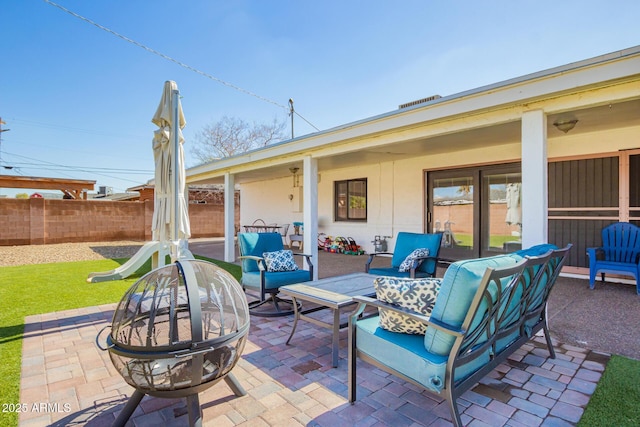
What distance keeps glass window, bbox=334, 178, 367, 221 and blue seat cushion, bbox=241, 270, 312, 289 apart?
18.0ft

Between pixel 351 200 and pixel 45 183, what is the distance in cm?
1196

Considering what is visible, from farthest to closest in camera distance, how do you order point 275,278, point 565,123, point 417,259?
point 565,123 → point 417,259 → point 275,278

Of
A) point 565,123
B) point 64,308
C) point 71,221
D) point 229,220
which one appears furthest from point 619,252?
point 71,221

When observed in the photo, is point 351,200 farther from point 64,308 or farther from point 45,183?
point 45,183

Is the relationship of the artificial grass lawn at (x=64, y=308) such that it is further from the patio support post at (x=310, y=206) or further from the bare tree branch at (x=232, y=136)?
the bare tree branch at (x=232, y=136)

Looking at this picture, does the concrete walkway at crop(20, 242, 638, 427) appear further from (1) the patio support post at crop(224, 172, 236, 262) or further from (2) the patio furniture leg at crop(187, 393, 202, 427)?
(1) the patio support post at crop(224, 172, 236, 262)

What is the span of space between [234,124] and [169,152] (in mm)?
18986

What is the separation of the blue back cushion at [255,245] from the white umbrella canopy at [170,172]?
79 centimetres

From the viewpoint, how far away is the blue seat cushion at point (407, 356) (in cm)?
174

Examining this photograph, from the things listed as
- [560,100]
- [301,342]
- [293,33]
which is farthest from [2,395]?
[293,33]

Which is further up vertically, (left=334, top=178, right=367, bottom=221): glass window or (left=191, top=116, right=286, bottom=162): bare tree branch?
(left=191, top=116, right=286, bottom=162): bare tree branch

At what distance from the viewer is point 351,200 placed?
9.99m

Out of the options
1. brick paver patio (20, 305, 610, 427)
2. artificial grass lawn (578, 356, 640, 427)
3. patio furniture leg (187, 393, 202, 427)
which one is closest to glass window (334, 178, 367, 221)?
brick paver patio (20, 305, 610, 427)

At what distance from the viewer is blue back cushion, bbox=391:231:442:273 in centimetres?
445
